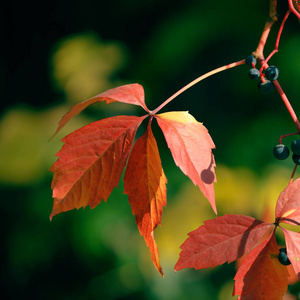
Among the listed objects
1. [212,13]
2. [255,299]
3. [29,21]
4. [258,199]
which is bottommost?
[258,199]

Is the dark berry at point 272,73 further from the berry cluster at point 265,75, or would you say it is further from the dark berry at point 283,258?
the dark berry at point 283,258

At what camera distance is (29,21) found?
132cm

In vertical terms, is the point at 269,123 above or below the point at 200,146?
below

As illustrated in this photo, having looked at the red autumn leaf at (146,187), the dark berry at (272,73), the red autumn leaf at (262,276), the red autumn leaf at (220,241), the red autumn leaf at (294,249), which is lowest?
the red autumn leaf at (262,276)

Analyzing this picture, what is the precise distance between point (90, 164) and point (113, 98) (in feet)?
0.28

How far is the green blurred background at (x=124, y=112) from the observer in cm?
107

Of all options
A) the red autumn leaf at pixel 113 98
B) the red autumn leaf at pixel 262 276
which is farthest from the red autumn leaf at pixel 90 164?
the red autumn leaf at pixel 262 276

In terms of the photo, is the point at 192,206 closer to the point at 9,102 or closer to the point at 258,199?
the point at 258,199

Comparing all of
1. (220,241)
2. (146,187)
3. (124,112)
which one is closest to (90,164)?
(146,187)

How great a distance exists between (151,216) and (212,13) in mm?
895

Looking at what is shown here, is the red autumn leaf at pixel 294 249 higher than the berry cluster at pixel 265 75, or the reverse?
the berry cluster at pixel 265 75

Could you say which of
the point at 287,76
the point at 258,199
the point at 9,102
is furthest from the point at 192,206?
the point at 9,102

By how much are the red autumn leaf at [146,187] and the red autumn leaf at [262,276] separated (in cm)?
12

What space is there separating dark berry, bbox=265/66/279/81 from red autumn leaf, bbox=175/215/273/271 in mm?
193
